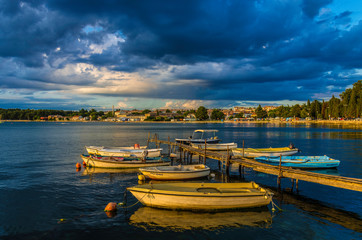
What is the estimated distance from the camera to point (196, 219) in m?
16.4

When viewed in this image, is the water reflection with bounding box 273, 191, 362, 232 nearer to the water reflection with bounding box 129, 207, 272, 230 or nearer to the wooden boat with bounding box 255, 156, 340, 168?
the water reflection with bounding box 129, 207, 272, 230

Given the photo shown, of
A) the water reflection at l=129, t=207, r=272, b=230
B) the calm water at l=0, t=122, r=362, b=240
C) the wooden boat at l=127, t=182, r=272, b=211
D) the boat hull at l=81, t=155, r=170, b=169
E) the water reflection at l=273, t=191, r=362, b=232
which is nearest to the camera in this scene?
the calm water at l=0, t=122, r=362, b=240

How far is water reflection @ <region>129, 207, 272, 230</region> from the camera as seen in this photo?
51.2 feet

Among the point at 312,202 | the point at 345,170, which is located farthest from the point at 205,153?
the point at 345,170

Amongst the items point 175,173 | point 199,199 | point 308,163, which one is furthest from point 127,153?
point 308,163

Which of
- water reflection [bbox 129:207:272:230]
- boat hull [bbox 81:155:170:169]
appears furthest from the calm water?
boat hull [bbox 81:155:170:169]

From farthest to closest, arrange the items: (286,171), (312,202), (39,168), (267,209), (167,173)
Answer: (39,168) < (167,173) < (286,171) < (312,202) < (267,209)

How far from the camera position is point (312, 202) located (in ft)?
66.5

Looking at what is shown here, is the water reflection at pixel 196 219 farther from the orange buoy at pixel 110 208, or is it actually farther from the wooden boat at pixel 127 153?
the wooden boat at pixel 127 153

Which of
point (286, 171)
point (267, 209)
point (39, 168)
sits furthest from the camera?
point (39, 168)

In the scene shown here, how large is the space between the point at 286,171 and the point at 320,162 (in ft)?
41.3

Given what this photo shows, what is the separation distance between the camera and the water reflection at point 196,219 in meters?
15.6

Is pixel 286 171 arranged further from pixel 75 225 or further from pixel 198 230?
pixel 75 225

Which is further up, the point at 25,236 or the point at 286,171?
the point at 286,171
